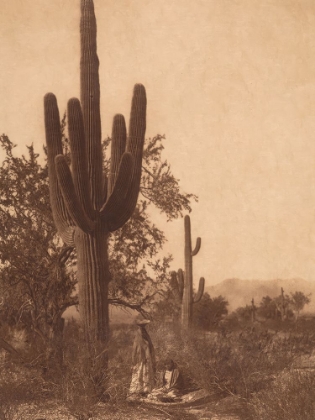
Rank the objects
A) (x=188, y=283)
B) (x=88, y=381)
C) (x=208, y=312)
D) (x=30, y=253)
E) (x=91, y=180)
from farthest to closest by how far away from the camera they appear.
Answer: (x=208, y=312) → (x=188, y=283) → (x=30, y=253) → (x=91, y=180) → (x=88, y=381)

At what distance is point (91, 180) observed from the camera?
1185 cm

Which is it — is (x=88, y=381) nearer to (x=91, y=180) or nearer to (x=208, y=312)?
(x=91, y=180)

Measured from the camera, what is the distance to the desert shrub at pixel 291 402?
7.21 meters

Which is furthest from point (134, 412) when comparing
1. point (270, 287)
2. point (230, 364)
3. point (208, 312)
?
point (270, 287)

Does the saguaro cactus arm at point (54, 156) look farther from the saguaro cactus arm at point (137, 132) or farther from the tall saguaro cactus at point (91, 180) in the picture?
the saguaro cactus arm at point (137, 132)

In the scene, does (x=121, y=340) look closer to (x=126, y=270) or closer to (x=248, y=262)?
(x=126, y=270)

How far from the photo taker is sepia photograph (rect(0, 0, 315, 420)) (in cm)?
1062

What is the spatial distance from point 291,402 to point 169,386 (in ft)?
13.7

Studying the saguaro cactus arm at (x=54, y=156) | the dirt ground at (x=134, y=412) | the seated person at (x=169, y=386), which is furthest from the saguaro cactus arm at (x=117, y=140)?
the dirt ground at (x=134, y=412)

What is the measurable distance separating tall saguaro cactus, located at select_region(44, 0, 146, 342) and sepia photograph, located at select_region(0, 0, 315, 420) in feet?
0.10

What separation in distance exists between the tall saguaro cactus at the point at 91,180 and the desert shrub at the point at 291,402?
3.70 meters

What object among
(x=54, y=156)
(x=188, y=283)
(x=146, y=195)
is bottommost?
(x=188, y=283)

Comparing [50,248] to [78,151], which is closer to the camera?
[78,151]

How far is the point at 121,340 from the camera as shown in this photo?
15250mm
